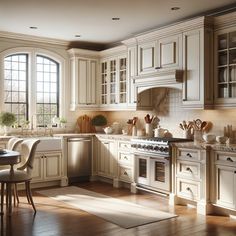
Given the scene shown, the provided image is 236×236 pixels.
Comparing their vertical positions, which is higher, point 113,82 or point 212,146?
point 113,82

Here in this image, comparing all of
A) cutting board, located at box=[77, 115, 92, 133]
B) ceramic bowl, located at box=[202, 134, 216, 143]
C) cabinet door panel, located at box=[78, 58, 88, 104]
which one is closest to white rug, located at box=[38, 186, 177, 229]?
ceramic bowl, located at box=[202, 134, 216, 143]

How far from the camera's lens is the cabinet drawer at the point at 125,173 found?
607cm

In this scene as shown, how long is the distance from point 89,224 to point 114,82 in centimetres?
334

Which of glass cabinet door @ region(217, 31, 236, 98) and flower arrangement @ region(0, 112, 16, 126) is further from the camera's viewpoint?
flower arrangement @ region(0, 112, 16, 126)

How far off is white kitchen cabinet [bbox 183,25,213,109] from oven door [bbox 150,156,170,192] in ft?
3.01

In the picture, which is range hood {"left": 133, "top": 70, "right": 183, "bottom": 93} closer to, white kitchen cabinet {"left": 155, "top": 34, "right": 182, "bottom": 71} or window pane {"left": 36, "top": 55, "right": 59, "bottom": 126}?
white kitchen cabinet {"left": 155, "top": 34, "right": 182, "bottom": 71}

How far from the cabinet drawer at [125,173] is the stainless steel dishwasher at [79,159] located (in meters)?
0.84

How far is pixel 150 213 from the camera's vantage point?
4.67 metres

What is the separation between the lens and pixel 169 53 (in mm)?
5430

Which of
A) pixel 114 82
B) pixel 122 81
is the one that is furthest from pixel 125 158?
pixel 114 82

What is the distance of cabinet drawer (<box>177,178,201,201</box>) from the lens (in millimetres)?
4794

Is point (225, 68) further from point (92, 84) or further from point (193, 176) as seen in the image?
point (92, 84)

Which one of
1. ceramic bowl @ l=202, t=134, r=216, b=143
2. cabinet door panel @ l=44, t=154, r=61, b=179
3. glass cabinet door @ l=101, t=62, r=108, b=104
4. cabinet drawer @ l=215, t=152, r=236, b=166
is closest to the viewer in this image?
cabinet drawer @ l=215, t=152, r=236, b=166

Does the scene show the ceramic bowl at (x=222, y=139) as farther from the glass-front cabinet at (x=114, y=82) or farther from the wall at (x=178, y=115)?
the glass-front cabinet at (x=114, y=82)
